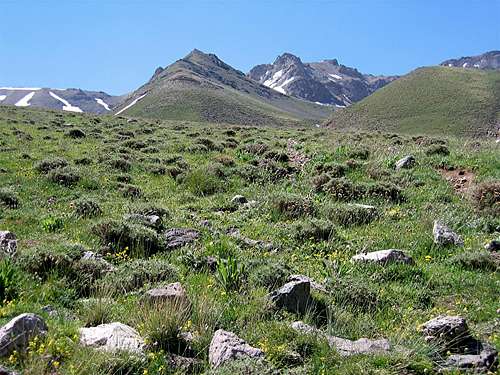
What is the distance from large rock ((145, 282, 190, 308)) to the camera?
5.24m

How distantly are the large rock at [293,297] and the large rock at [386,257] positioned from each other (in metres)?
2.07

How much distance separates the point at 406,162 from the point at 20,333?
12.6 metres

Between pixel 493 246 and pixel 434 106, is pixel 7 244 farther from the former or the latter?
pixel 434 106

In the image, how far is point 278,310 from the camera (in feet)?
18.1

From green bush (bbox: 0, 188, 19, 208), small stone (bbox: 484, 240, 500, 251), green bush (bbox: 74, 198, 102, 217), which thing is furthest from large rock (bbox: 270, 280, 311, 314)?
green bush (bbox: 0, 188, 19, 208)

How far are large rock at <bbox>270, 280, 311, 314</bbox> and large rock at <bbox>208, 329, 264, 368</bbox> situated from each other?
1124 millimetres

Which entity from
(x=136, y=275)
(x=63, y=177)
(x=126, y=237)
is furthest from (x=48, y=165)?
(x=136, y=275)

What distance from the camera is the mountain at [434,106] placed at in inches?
3955

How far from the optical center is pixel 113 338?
446 cm

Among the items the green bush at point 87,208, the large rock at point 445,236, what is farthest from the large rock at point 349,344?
the green bush at point 87,208

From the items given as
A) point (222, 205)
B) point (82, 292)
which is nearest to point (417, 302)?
point (82, 292)

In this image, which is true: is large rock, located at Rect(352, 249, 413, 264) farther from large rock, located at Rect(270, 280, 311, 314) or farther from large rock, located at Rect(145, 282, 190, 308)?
large rock, located at Rect(145, 282, 190, 308)

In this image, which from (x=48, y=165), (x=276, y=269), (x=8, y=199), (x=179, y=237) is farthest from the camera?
(x=48, y=165)

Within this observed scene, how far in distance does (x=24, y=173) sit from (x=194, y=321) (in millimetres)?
11123
